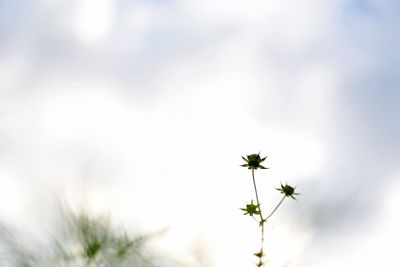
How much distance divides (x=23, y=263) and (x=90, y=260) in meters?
0.33

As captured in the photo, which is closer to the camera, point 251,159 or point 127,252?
point 127,252

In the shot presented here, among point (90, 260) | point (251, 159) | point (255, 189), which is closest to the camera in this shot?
point (90, 260)

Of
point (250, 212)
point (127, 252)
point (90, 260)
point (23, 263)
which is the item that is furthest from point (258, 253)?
point (23, 263)

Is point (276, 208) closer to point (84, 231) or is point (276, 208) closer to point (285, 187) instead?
point (285, 187)

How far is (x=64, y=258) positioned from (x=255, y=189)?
1.19 meters

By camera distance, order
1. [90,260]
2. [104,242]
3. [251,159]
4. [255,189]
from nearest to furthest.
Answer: [90,260] → [104,242] → [255,189] → [251,159]

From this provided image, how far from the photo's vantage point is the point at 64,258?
2264 mm

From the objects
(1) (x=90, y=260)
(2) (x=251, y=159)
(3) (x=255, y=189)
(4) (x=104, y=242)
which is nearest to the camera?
(1) (x=90, y=260)

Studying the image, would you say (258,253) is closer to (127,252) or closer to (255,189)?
(255,189)

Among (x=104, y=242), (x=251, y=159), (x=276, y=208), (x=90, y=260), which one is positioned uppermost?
(x=251, y=159)

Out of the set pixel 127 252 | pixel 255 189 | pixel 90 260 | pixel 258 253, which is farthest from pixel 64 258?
pixel 255 189

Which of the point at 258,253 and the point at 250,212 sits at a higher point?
the point at 250,212

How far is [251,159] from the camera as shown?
127 inches

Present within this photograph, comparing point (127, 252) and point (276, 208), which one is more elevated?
point (276, 208)
